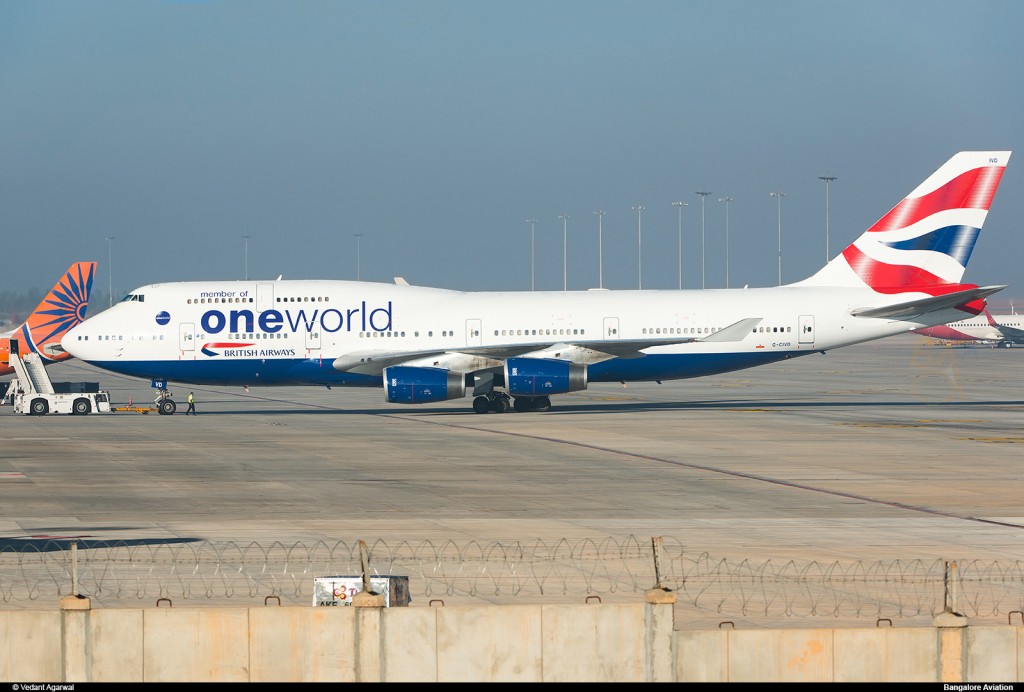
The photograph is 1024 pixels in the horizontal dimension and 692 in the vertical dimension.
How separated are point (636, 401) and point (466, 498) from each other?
3395cm

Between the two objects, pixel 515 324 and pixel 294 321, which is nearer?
pixel 294 321

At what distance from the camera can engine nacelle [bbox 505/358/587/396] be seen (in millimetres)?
47500

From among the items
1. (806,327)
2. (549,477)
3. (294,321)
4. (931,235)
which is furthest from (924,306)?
(549,477)

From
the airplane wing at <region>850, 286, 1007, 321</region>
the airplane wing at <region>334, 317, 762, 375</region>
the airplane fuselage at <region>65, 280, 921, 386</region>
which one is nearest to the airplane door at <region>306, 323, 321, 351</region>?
the airplane fuselage at <region>65, 280, 921, 386</region>

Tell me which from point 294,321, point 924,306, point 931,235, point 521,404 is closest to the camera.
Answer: point 924,306

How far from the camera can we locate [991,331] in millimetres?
139625

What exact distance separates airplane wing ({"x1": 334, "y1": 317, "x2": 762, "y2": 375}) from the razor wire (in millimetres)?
27952

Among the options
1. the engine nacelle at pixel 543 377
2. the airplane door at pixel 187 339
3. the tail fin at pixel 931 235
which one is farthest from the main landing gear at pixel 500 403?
the tail fin at pixel 931 235

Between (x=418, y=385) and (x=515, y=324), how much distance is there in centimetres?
543

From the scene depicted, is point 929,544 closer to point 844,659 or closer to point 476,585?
point 476,585

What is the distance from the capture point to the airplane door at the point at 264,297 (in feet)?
163

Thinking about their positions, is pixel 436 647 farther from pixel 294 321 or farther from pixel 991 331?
pixel 991 331

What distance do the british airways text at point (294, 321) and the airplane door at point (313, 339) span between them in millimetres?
81

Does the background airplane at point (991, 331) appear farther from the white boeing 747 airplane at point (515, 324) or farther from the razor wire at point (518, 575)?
the razor wire at point (518, 575)
